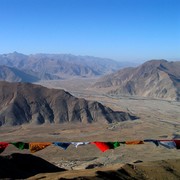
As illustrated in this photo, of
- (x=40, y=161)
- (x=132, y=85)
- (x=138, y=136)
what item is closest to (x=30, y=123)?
(x=138, y=136)

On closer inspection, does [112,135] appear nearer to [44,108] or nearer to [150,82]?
[44,108]

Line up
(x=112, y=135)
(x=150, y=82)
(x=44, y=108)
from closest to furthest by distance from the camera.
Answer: (x=112, y=135)
(x=44, y=108)
(x=150, y=82)

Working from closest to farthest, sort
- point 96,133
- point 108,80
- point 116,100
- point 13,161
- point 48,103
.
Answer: point 13,161, point 96,133, point 48,103, point 116,100, point 108,80

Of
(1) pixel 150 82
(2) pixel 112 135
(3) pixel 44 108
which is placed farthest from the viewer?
(1) pixel 150 82

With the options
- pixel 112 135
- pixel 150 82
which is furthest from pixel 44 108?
pixel 150 82

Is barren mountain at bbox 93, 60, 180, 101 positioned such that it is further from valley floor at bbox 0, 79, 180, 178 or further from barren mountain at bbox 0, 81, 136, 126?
barren mountain at bbox 0, 81, 136, 126

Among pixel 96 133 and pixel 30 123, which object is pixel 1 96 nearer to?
pixel 30 123

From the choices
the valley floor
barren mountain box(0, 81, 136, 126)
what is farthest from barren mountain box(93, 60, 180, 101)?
barren mountain box(0, 81, 136, 126)
